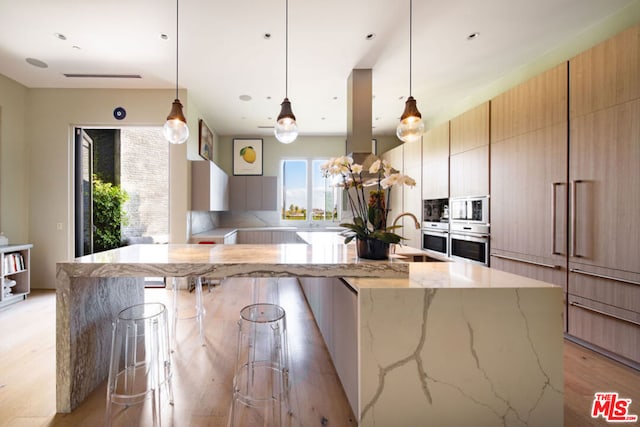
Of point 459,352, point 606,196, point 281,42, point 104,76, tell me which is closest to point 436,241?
point 606,196

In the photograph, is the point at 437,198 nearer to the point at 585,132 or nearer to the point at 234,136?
the point at 585,132

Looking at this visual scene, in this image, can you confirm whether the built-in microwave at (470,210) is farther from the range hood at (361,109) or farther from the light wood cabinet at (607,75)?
the range hood at (361,109)

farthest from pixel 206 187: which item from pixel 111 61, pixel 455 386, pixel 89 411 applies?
pixel 455 386

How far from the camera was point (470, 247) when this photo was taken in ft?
11.5

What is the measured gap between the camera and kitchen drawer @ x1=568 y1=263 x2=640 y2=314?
196 centimetres

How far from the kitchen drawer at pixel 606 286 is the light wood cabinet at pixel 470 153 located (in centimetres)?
126

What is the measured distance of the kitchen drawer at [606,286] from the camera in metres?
1.96

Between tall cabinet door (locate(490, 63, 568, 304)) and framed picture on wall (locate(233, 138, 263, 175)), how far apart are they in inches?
187

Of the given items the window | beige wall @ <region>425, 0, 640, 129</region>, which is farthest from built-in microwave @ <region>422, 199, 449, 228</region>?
the window

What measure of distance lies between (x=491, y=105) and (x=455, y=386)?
317 cm

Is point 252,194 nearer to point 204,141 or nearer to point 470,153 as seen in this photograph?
point 204,141

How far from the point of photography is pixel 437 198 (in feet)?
13.8

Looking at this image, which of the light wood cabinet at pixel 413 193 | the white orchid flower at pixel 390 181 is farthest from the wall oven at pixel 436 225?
the white orchid flower at pixel 390 181

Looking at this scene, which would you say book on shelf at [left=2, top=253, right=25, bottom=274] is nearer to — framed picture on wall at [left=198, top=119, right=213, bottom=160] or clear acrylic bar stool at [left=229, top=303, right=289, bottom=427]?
framed picture on wall at [left=198, top=119, right=213, bottom=160]
